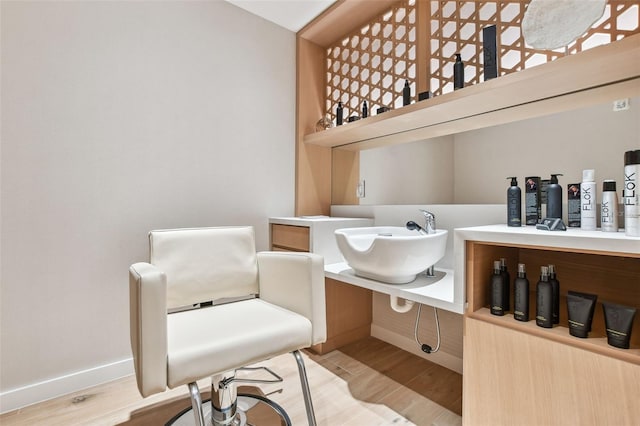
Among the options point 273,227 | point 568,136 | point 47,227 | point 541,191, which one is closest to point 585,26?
→ point 568,136

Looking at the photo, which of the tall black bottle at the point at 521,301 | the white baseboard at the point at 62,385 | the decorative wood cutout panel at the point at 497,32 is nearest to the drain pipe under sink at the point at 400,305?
the tall black bottle at the point at 521,301

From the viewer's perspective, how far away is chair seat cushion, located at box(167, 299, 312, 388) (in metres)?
0.89

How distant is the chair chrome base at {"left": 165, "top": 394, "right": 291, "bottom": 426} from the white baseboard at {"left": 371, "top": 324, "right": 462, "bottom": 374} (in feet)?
3.04

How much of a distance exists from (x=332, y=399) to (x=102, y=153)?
161cm

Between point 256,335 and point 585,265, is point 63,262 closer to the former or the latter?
point 256,335

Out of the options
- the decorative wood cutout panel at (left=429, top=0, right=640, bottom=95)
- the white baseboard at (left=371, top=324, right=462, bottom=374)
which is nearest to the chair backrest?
the white baseboard at (left=371, top=324, right=462, bottom=374)

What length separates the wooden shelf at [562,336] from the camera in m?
0.83

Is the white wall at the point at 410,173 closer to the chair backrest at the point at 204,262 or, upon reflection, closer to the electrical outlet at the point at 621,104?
the electrical outlet at the point at 621,104

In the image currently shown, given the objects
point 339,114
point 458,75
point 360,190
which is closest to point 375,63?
point 339,114

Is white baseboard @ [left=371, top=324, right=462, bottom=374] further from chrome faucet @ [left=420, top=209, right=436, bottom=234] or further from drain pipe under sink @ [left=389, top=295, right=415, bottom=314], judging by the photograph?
chrome faucet @ [left=420, top=209, right=436, bottom=234]

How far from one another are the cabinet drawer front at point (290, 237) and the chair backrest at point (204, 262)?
37 centimetres

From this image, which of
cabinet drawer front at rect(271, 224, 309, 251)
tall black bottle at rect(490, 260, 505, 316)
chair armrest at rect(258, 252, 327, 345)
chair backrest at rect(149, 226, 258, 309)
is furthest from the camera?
cabinet drawer front at rect(271, 224, 309, 251)

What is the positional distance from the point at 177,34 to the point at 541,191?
1.98 m

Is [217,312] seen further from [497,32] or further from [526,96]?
[497,32]
